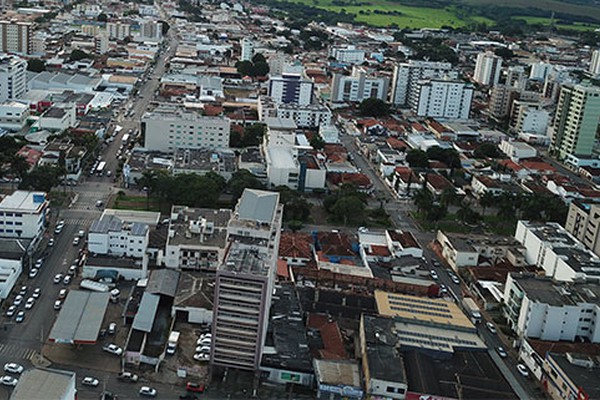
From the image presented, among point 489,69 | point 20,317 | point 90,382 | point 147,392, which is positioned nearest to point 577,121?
point 489,69

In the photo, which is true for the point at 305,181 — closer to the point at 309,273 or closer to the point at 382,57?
the point at 309,273

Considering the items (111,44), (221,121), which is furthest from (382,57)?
(221,121)

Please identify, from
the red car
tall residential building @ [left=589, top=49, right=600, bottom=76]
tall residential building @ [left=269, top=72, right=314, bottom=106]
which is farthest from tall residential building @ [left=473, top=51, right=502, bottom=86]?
the red car

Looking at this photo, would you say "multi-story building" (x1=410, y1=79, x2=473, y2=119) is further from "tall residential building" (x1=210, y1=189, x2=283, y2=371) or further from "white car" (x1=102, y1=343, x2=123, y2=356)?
"white car" (x1=102, y1=343, x2=123, y2=356)

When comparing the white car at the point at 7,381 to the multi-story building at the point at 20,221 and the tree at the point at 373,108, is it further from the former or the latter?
the tree at the point at 373,108

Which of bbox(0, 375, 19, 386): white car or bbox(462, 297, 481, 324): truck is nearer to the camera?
bbox(0, 375, 19, 386): white car
